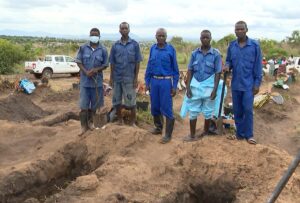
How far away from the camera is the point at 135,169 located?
620cm

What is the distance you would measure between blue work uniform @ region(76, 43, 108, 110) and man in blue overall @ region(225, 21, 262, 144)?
2.12 m

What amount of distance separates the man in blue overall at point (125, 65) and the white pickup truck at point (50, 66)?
1567 cm

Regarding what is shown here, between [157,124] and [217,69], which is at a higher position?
[217,69]

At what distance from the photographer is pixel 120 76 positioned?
7633mm

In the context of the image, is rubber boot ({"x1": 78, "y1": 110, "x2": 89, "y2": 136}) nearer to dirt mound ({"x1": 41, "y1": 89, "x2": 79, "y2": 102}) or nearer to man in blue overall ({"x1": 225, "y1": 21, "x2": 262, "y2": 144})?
man in blue overall ({"x1": 225, "y1": 21, "x2": 262, "y2": 144})

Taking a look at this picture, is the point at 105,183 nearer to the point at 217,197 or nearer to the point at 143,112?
the point at 217,197

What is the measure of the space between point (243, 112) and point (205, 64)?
3.12 ft

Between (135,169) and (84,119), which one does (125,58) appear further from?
(135,169)

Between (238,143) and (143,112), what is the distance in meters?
4.93

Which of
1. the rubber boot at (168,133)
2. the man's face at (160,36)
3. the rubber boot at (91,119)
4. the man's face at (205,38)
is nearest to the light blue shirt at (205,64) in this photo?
the man's face at (205,38)

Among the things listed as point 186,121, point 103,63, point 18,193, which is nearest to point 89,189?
point 18,193

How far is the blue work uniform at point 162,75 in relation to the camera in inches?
272

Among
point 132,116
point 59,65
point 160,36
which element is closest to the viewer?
point 160,36

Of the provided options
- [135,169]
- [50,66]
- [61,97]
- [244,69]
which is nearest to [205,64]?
[244,69]
